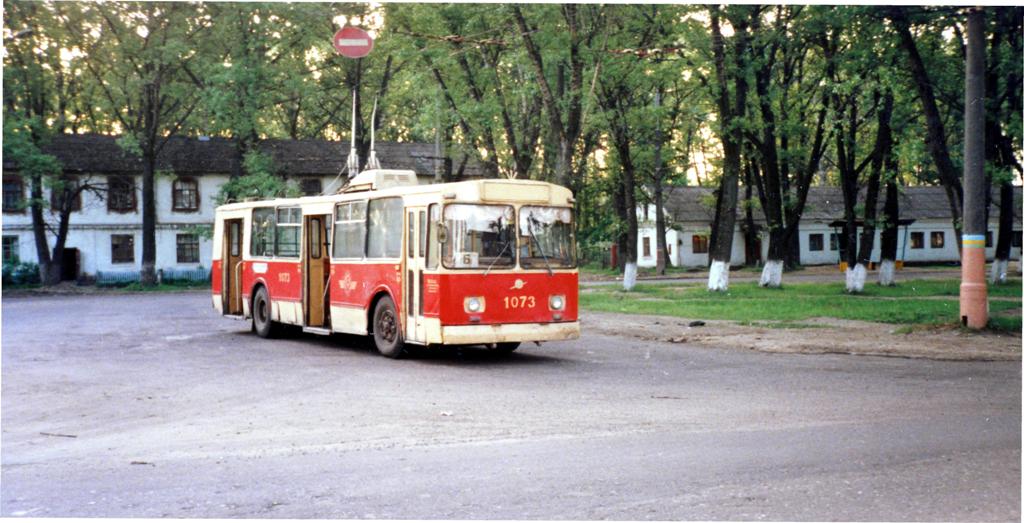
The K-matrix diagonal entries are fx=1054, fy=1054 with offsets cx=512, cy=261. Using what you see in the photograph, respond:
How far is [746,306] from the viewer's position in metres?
26.9

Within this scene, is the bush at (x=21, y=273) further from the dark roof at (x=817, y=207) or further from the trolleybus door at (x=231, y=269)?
the dark roof at (x=817, y=207)

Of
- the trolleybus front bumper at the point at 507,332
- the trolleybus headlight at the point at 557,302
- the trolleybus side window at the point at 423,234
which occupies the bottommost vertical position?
the trolleybus front bumper at the point at 507,332

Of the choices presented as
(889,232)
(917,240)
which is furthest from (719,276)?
(917,240)

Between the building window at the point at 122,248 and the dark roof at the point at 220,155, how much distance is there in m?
3.83

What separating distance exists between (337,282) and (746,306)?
12.4 metres

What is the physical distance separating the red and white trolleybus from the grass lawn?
7245 mm

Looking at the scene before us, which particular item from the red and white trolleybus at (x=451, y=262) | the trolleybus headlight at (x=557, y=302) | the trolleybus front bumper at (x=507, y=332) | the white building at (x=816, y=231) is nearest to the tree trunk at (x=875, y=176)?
the red and white trolleybus at (x=451, y=262)

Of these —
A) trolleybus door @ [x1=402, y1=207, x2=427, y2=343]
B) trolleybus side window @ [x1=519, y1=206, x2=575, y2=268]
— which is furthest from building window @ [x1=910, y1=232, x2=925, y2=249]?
trolleybus door @ [x1=402, y1=207, x2=427, y2=343]

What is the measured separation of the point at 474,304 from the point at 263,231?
7.63m

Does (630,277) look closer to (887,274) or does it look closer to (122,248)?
(887,274)

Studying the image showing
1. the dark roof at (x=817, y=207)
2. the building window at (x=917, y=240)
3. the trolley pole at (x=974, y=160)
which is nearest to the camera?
the trolley pole at (x=974, y=160)

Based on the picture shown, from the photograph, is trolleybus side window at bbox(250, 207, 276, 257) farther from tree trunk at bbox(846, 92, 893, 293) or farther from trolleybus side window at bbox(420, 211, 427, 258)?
tree trunk at bbox(846, 92, 893, 293)

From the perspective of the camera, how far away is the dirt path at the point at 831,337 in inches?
642

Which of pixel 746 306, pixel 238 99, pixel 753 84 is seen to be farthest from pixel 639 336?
pixel 238 99
